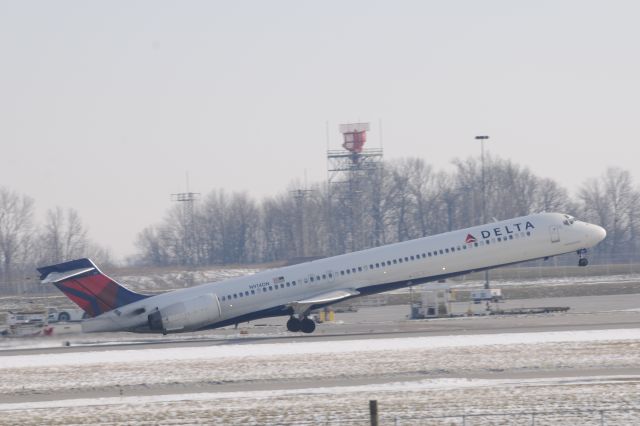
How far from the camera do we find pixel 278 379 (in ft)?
108

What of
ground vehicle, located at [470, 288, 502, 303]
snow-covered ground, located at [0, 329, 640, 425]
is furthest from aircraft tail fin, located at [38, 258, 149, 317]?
ground vehicle, located at [470, 288, 502, 303]

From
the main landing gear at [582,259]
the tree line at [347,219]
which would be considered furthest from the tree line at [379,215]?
the main landing gear at [582,259]

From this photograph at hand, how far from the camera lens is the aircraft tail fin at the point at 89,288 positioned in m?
48.4

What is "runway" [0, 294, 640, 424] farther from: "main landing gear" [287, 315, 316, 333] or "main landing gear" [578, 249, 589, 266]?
"main landing gear" [578, 249, 589, 266]

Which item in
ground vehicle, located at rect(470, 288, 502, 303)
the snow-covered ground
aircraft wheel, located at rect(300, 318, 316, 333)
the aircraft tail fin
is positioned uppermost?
the aircraft tail fin

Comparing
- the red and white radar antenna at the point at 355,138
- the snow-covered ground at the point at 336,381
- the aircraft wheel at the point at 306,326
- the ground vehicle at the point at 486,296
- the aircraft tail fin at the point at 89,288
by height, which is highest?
the red and white radar antenna at the point at 355,138

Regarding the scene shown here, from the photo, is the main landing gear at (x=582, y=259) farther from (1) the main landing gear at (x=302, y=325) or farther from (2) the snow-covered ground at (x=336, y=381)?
(1) the main landing gear at (x=302, y=325)

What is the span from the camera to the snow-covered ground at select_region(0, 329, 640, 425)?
86.2 ft

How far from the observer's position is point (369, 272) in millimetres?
50500

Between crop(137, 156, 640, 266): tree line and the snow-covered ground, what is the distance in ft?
291

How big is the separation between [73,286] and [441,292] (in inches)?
825

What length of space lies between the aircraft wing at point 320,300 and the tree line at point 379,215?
7812 centimetres

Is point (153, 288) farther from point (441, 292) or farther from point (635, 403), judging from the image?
point (635, 403)

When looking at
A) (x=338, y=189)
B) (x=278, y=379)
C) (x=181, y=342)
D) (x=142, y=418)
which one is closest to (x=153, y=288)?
(x=338, y=189)
